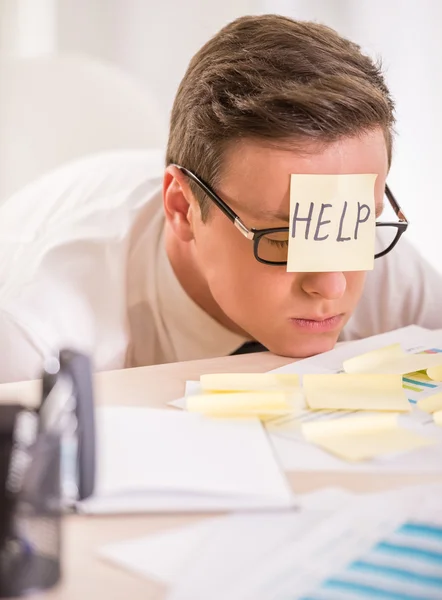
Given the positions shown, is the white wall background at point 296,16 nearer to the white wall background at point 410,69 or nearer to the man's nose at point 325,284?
the white wall background at point 410,69

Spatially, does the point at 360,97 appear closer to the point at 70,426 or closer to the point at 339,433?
the point at 339,433

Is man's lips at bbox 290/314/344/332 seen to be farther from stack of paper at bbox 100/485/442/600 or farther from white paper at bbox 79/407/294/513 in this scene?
stack of paper at bbox 100/485/442/600

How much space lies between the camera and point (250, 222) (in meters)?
0.91

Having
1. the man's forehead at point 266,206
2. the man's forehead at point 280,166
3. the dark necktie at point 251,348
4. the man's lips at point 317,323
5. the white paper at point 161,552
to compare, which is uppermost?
the man's forehead at point 280,166

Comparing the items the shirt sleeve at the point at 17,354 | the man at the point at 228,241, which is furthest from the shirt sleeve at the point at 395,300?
the shirt sleeve at the point at 17,354

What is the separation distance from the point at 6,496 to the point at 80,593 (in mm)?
72

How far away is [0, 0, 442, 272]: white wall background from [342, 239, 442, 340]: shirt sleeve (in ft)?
2.66

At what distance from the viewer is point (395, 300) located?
1.23 metres

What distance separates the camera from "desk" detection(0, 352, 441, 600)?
0.45m

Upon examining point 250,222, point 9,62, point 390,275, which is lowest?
point 390,275

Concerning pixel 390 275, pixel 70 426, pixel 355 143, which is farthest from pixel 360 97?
pixel 70 426

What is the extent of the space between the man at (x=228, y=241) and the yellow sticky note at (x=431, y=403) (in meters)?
0.18

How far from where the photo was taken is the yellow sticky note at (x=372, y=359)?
89 centimetres

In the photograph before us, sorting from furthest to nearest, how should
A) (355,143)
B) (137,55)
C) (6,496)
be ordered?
1. (137,55)
2. (355,143)
3. (6,496)
